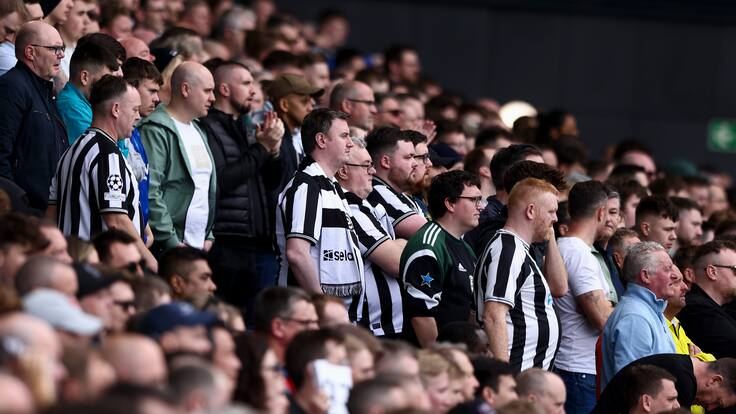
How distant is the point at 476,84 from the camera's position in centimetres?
2000

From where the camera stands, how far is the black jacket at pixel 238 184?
8.48 meters

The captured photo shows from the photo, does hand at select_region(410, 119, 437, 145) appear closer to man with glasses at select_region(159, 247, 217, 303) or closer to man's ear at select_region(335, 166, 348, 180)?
man's ear at select_region(335, 166, 348, 180)

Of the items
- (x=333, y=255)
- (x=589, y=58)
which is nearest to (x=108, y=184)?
(x=333, y=255)

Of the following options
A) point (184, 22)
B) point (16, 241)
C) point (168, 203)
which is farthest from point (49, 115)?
point (184, 22)

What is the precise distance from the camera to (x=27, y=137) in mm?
7422

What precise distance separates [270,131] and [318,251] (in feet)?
3.93

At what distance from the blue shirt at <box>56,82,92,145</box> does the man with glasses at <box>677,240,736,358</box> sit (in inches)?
144

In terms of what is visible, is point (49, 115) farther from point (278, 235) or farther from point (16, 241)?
point (16, 241)

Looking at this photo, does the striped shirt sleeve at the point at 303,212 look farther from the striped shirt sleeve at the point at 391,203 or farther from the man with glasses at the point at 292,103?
the man with glasses at the point at 292,103

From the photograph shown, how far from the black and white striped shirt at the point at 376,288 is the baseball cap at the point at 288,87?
1345mm

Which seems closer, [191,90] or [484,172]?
[191,90]

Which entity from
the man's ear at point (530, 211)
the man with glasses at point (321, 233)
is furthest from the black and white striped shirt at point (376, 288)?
the man's ear at point (530, 211)

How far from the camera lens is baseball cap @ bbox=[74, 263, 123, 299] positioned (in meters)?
5.40

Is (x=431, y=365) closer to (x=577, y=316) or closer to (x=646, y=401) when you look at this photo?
(x=646, y=401)
